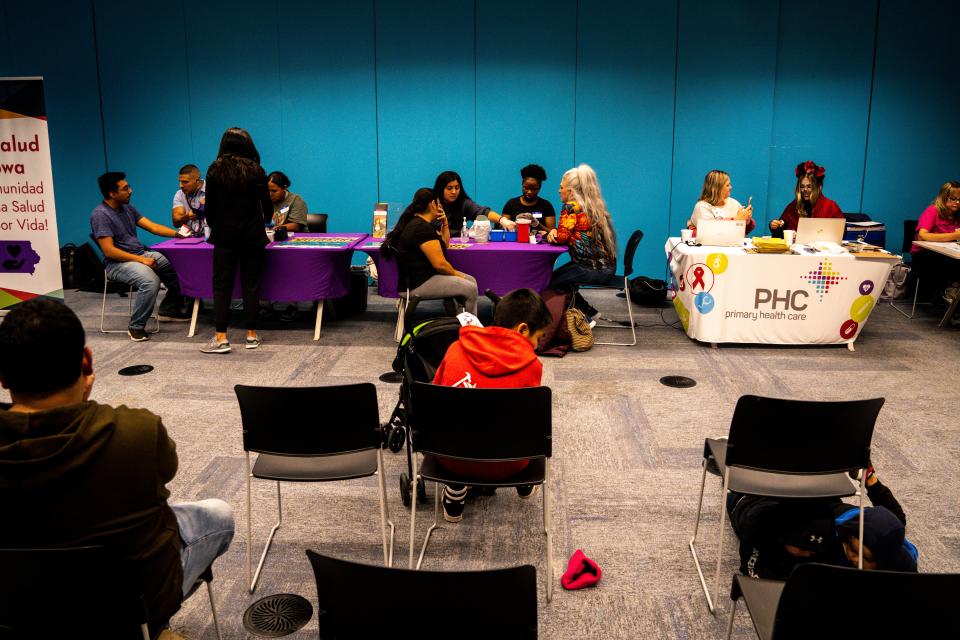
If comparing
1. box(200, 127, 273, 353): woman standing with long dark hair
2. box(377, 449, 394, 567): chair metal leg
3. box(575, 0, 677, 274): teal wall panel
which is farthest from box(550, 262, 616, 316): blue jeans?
box(377, 449, 394, 567): chair metal leg

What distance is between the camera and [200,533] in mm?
2150

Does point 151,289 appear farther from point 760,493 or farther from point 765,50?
point 765,50

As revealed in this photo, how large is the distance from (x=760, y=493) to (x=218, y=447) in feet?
8.60

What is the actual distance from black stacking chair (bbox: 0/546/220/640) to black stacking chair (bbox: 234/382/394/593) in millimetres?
881

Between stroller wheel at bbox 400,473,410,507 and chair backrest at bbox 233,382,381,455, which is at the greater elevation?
chair backrest at bbox 233,382,381,455

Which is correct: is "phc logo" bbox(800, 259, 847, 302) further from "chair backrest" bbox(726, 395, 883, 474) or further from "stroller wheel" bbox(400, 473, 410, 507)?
"stroller wheel" bbox(400, 473, 410, 507)

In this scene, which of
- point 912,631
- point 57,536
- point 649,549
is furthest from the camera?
point 649,549

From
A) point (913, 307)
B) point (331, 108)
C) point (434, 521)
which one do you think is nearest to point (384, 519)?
point (434, 521)

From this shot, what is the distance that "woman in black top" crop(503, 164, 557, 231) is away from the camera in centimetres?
652

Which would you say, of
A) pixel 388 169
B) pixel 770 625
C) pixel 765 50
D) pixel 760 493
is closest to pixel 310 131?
pixel 388 169

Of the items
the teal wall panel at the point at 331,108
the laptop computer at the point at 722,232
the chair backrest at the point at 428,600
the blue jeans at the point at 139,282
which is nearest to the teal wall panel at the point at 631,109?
the teal wall panel at the point at 331,108

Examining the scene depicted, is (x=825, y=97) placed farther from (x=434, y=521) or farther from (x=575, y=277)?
(x=434, y=521)

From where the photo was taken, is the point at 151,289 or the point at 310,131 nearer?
the point at 151,289

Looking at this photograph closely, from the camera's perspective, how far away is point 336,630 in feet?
5.25
